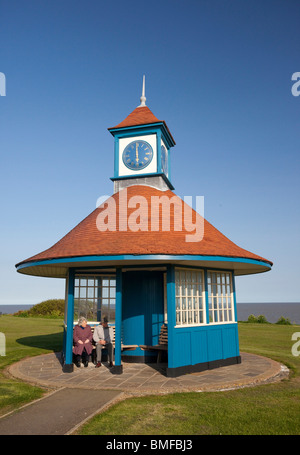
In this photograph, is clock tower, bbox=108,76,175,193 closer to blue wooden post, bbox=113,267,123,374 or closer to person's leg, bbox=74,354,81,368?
blue wooden post, bbox=113,267,123,374

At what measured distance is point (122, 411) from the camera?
5.46 meters

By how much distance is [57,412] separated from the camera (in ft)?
17.8

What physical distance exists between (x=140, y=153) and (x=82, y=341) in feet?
23.7

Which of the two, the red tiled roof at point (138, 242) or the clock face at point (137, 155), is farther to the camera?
the clock face at point (137, 155)

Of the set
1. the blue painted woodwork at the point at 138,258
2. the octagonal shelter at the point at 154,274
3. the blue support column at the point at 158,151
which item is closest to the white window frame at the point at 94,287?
the octagonal shelter at the point at 154,274

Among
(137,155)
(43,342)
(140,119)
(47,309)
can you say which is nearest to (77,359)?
(43,342)

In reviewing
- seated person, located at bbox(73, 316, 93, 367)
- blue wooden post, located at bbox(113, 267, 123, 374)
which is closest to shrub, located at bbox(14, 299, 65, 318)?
seated person, located at bbox(73, 316, 93, 367)

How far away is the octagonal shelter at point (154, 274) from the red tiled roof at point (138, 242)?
0.03 meters

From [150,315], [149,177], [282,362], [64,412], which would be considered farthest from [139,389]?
[149,177]

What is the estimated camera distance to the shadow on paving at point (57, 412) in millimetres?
4707

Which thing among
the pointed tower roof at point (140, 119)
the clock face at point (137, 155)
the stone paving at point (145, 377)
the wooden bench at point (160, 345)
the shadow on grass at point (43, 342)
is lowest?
the shadow on grass at point (43, 342)

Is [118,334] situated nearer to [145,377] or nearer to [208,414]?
[145,377]

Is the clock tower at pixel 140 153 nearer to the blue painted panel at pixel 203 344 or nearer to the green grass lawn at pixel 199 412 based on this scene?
the blue painted panel at pixel 203 344

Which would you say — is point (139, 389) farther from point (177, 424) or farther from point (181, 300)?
point (181, 300)
